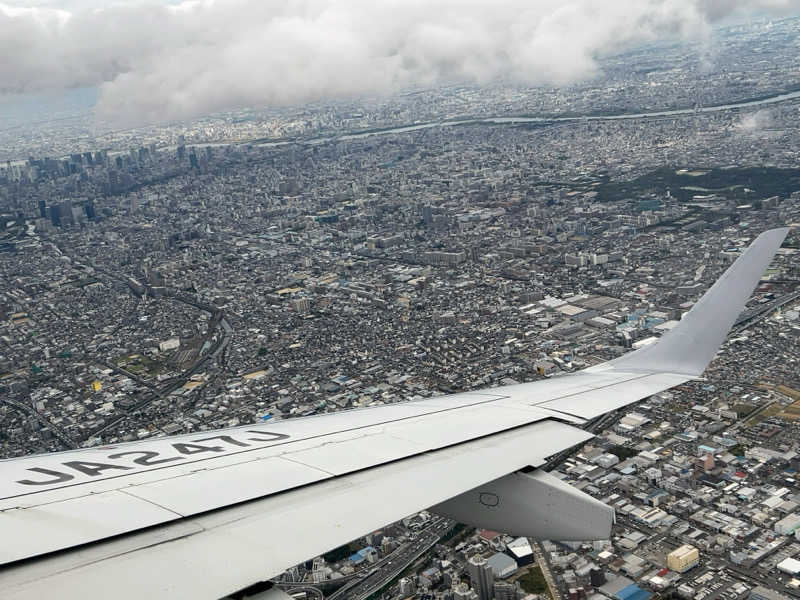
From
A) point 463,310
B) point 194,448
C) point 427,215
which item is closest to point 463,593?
point 194,448

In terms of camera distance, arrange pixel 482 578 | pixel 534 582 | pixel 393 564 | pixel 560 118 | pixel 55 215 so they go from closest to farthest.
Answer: pixel 482 578 → pixel 534 582 → pixel 393 564 → pixel 55 215 → pixel 560 118

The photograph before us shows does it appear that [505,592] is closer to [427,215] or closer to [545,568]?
[545,568]

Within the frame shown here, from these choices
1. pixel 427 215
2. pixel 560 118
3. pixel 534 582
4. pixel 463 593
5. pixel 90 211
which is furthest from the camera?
pixel 560 118

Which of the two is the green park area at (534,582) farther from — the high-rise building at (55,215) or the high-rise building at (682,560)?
the high-rise building at (55,215)

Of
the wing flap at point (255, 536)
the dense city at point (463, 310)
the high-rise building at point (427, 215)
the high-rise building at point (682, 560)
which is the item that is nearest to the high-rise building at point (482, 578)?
the dense city at point (463, 310)

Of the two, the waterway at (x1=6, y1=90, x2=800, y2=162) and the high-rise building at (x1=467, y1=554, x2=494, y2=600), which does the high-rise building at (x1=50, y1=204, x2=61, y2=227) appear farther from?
the high-rise building at (x1=467, y1=554, x2=494, y2=600)

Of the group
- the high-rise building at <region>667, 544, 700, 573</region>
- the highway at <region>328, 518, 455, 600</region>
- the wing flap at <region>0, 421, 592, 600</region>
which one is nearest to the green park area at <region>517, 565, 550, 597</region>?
the highway at <region>328, 518, 455, 600</region>
